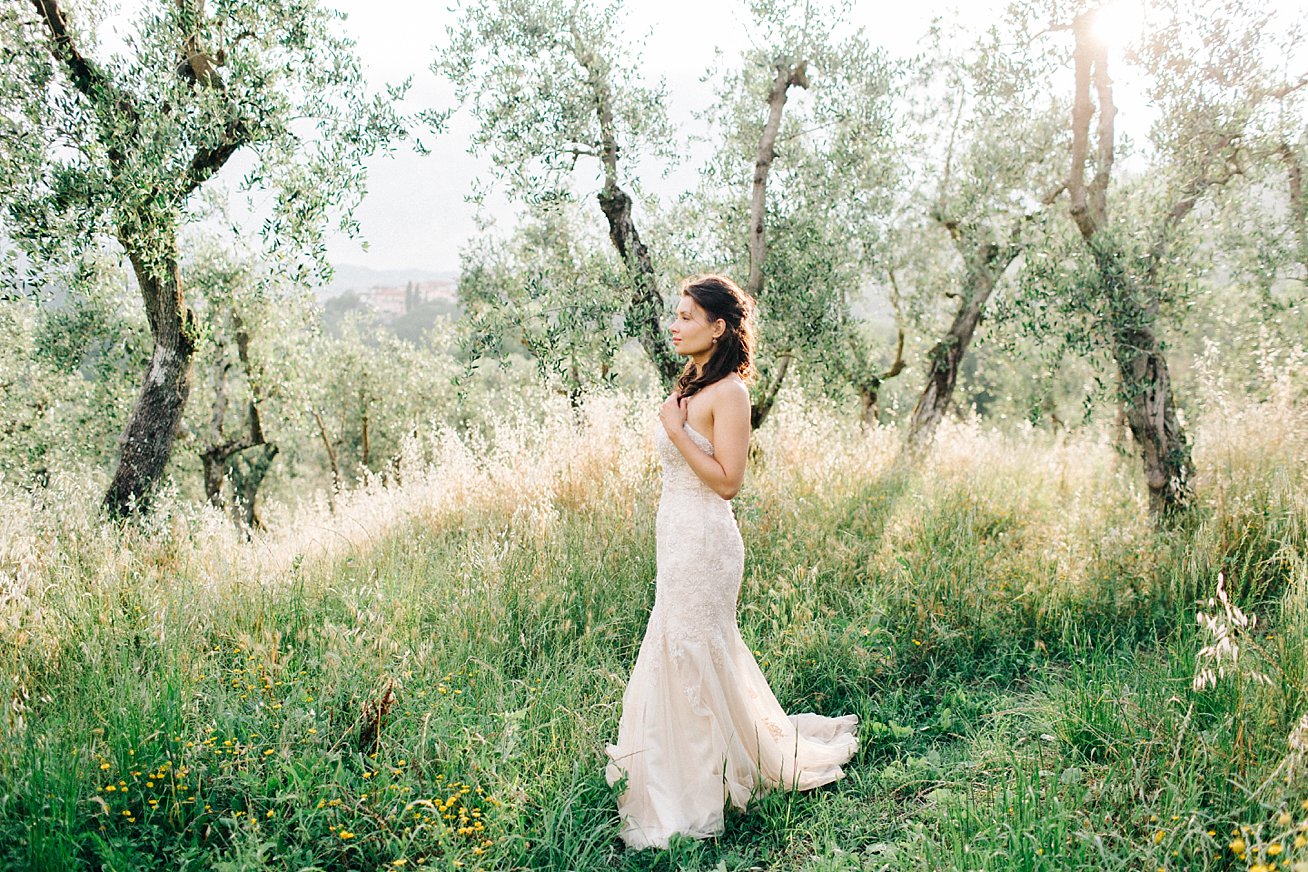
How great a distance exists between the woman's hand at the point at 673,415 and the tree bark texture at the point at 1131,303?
15.7 ft

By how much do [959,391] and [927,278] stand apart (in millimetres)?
13273

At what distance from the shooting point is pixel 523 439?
933 centimetres

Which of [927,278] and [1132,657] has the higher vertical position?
[927,278]

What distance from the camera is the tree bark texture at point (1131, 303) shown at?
7.32 meters

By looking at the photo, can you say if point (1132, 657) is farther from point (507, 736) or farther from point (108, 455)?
point (108, 455)

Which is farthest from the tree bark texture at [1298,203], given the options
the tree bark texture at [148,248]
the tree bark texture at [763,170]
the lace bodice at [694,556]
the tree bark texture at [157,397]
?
the tree bark texture at [157,397]

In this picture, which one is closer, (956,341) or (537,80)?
(537,80)

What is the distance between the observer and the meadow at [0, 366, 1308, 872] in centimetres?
375

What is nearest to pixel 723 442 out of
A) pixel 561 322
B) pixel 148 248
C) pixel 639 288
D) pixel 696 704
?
pixel 696 704

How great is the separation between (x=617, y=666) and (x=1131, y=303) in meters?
5.63

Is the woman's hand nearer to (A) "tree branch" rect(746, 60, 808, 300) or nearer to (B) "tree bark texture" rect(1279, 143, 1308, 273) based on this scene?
(A) "tree branch" rect(746, 60, 808, 300)

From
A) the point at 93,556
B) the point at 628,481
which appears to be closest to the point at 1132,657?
the point at 628,481

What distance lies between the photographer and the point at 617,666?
19.1ft

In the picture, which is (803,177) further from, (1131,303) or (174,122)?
(174,122)
